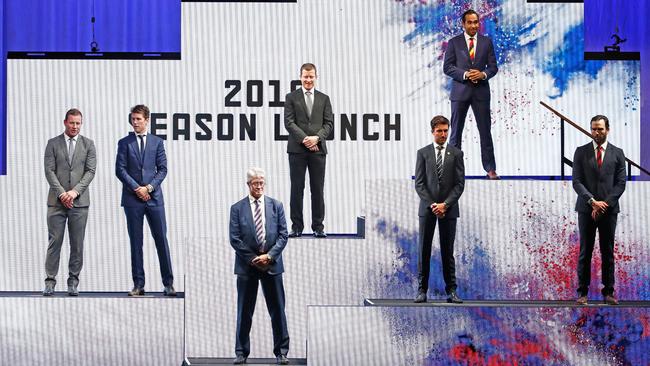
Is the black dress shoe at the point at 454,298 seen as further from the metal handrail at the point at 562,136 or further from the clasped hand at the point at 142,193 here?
the clasped hand at the point at 142,193

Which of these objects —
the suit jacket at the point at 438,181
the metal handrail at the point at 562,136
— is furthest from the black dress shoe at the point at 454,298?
the metal handrail at the point at 562,136

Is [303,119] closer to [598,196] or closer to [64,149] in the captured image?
[64,149]

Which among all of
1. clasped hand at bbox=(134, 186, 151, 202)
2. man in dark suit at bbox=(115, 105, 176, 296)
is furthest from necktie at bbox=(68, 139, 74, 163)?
clasped hand at bbox=(134, 186, 151, 202)

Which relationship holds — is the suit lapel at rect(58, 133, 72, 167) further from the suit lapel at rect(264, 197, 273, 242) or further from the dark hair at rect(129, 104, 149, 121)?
the suit lapel at rect(264, 197, 273, 242)

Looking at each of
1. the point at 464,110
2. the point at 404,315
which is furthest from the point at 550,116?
the point at 404,315

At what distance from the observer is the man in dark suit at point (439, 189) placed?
332 inches

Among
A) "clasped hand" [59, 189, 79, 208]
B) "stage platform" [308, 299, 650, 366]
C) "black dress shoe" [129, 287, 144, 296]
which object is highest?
"clasped hand" [59, 189, 79, 208]

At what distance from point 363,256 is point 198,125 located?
6.96 feet

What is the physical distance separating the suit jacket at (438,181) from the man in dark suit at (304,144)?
1.00 metres

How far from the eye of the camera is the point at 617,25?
10398 mm

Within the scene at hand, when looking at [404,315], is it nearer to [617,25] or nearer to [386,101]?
[386,101]

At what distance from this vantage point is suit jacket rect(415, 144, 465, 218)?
8414mm

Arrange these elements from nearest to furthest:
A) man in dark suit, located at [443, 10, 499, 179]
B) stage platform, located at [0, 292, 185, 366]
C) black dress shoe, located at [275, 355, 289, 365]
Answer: black dress shoe, located at [275, 355, 289, 365], stage platform, located at [0, 292, 185, 366], man in dark suit, located at [443, 10, 499, 179]

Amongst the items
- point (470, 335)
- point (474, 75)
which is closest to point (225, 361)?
point (470, 335)
